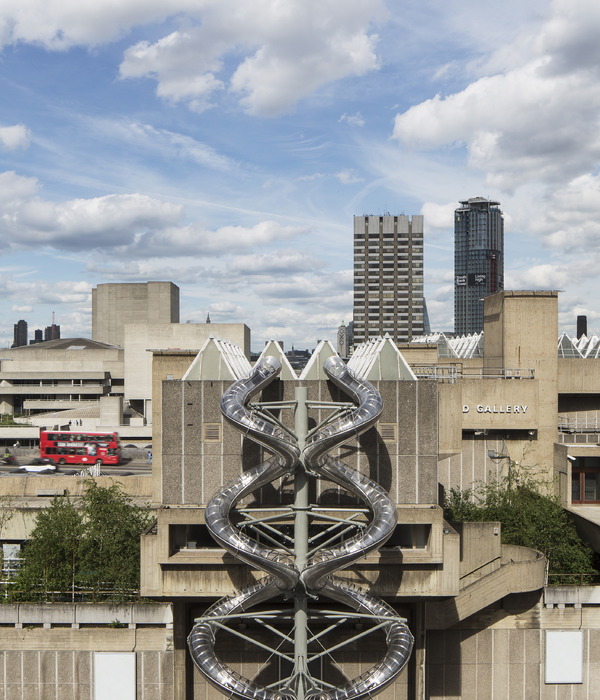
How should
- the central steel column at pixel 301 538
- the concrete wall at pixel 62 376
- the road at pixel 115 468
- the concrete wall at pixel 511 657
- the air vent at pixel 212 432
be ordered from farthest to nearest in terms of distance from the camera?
1. the concrete wall at pixel 62 376
2. the road at pixel 115 468
3. the concrete wall at pixel 511 657
4. the air vent at pixel 212 432
5. the central steel column at pixel 301 538

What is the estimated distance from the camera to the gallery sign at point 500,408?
134 feet

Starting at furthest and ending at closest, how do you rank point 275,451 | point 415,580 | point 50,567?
point 50,567
point 415,580
point 275,451

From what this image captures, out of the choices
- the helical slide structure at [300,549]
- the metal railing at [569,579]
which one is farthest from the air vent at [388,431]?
the metal railing at [569,579]

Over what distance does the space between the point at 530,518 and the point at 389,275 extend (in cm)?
14128

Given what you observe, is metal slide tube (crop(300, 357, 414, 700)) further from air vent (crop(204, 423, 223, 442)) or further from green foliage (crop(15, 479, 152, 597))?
green foliage (crop(15, 479, 152, 597))

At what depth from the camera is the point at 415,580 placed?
2494 centimetres

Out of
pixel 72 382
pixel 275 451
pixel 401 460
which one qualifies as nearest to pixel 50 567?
pixel 275 451

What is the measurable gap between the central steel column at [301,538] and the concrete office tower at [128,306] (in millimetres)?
120459

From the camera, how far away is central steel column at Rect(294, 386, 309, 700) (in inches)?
890

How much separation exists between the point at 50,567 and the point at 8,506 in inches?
278

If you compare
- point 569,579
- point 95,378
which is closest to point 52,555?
point 569,579

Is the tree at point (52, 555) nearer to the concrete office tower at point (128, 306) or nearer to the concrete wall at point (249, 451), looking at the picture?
the concrete wall at point (249, 451)

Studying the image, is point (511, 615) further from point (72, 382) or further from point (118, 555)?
point (72, 382)

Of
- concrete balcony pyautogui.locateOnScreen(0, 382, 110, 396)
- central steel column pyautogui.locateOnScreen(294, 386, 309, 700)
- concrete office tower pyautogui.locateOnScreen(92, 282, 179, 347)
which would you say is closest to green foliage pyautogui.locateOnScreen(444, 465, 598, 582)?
central steel column pyautogui.locateOnScreen(294, 386, 309, 700)
